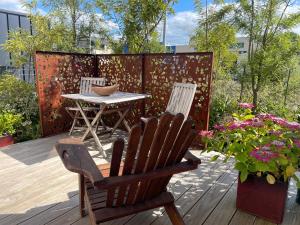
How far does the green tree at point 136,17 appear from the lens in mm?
4656

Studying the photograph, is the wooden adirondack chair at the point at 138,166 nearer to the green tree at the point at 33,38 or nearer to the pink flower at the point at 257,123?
the pink flower at the point at 257,123

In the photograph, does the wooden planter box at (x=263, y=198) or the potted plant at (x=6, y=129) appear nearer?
the wooden planter box at (x=263, y=198)

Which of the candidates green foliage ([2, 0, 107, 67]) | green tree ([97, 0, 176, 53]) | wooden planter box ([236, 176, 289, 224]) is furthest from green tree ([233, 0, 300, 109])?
wooden planter box ([236, 176, 289, 224])

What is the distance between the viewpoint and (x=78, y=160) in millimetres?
1518

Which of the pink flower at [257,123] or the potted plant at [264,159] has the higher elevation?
the pink flower at [257,123]

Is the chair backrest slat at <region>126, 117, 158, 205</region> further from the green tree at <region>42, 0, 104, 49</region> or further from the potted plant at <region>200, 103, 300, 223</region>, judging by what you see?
the green tree at <region>42, 0, 104, 49</region>

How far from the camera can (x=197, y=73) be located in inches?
144

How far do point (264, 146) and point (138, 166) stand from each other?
94 centimetres

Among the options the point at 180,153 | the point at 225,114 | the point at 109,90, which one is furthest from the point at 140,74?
the point at 180,153

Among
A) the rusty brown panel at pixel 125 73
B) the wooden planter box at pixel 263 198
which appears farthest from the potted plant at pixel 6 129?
the wooden planter box at pixel 263 198

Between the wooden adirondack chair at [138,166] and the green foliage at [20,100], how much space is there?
10.4 ft

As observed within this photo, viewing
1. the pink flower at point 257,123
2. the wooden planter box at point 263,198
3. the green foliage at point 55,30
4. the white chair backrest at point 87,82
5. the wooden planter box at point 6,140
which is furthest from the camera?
the green foliage at point 55,30

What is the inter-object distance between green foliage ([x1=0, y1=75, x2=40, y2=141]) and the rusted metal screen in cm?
47

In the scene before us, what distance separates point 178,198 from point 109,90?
202 centimetres
